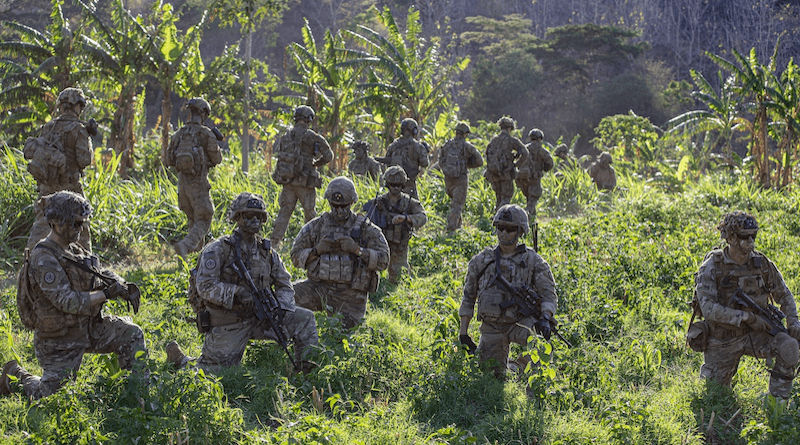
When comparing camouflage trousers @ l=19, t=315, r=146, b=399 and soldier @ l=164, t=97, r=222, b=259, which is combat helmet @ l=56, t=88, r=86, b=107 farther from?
camouflage trousers @ l=19, t=315, r=146, b=399

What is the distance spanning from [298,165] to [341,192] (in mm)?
3701

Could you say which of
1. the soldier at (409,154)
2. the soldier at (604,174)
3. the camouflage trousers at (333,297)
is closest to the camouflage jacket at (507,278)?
the camouflage trousers at (333,297)

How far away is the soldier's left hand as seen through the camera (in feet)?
21.6

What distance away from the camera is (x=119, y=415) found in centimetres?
458

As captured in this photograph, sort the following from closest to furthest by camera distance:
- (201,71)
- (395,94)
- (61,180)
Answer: (61,180)
(201,71)
(395,94)

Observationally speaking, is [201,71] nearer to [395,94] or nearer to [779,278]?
[395,94]

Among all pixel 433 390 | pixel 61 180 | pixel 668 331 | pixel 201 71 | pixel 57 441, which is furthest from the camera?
pixel 201 71

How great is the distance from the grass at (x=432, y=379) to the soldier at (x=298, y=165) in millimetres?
727

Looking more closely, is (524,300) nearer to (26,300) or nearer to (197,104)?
(26,300)

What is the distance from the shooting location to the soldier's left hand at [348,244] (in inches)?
260

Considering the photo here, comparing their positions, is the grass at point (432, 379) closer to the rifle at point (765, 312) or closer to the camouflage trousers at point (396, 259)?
the camouflage trousers at point (396, 259)

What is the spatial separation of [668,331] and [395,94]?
39.6ft

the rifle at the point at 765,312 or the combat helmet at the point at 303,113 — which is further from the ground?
the combat helmet at the point at 303,113

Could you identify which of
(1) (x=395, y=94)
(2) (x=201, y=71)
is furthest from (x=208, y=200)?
(1) (x=395, y=94)
